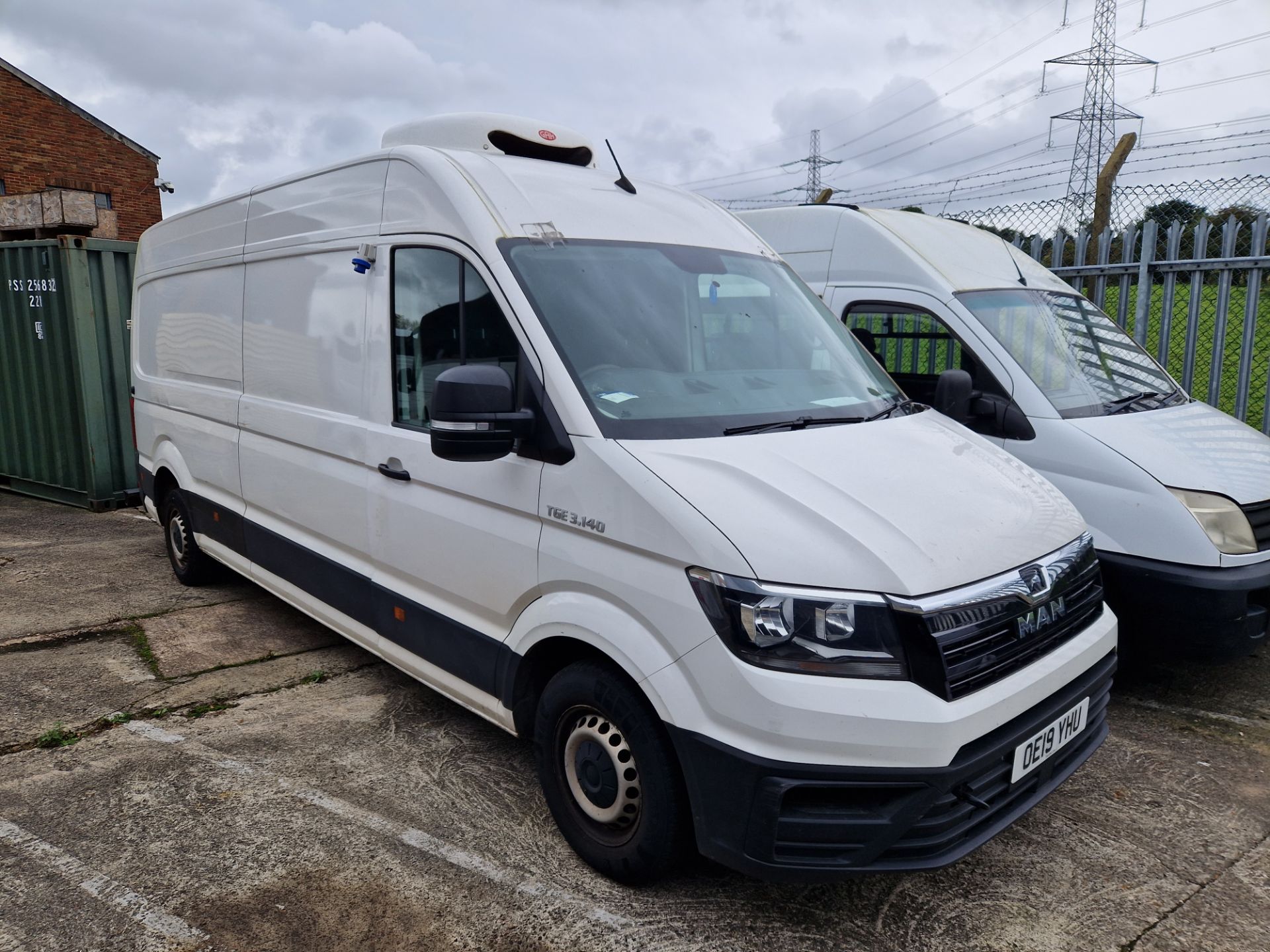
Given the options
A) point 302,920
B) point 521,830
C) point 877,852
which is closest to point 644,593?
point 877,852

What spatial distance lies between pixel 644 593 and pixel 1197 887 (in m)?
2.10

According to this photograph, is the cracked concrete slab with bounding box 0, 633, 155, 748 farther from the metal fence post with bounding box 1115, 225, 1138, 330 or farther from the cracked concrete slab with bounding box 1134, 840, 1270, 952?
the metal fence post with bounding box 1115, 225, 1138, 330

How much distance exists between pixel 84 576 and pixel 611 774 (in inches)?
204

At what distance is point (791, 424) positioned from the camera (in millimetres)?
3020

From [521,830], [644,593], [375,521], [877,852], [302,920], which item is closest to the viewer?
[877,852]

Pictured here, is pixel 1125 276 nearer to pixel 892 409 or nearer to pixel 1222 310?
pixel 1222 310

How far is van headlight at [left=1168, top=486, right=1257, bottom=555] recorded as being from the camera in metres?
3.99

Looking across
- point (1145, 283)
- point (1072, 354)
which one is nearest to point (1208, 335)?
point (1145, 283)

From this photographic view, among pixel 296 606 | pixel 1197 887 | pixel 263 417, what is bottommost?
pixel 1197 887

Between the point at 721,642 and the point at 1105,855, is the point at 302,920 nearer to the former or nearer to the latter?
the point at 721,642

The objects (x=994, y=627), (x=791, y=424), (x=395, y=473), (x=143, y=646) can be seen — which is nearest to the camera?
(x=994, y=627)

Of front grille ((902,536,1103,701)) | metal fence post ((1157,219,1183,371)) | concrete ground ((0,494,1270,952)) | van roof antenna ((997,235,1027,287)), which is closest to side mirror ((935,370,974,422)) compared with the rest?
front grille ((902,536,1103,701))

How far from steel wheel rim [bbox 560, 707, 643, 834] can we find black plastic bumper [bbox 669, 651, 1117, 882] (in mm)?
291

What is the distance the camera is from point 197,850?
3160 millimetres
